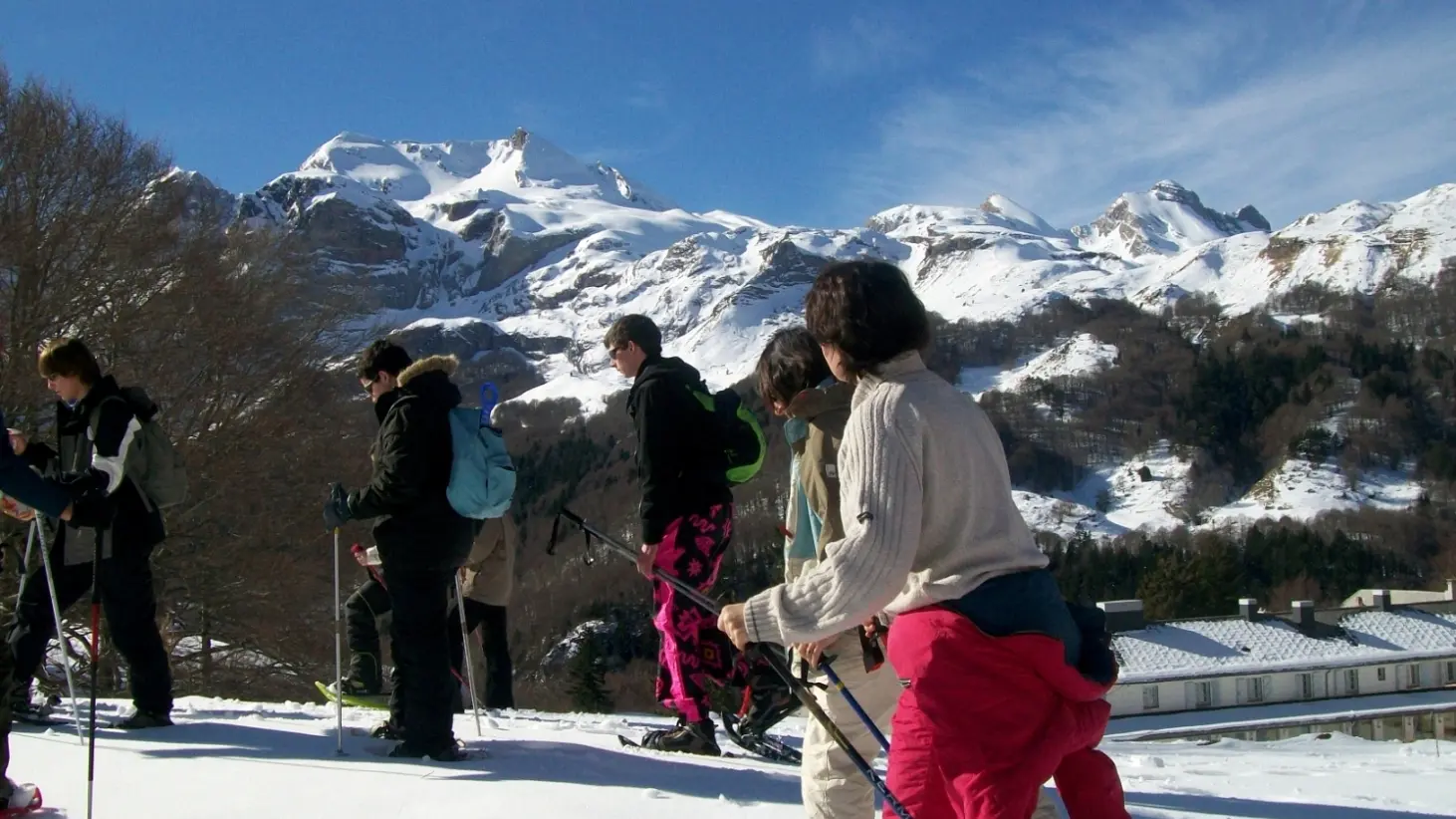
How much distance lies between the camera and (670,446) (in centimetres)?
470

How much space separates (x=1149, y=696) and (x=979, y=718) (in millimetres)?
35645

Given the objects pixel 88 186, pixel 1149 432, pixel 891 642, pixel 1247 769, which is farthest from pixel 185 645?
pixel 1149 432

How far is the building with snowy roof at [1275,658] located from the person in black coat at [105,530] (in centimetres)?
3081

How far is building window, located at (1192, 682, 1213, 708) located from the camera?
115 feet

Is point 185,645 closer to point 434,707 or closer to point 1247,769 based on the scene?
point 434,707

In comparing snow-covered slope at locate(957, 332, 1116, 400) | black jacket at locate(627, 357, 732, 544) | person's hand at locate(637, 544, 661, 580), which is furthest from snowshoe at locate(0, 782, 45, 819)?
snow-covered slope at locate(957, 332, 1116, 400)

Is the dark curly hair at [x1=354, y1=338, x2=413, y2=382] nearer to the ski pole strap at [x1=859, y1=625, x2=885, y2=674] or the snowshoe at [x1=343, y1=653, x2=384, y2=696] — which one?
the snowshoe at [x1=343, y1=653, x2=384, y2=696]

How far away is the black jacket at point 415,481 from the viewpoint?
4441 millimetres

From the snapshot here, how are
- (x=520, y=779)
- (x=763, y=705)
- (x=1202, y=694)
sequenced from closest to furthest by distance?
(x=520, y=779) < (x=763, y=705) < (x=1202, y=694)

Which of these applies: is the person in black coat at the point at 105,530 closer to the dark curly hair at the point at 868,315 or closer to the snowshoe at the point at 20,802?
the snowshoe at the point at 20,802

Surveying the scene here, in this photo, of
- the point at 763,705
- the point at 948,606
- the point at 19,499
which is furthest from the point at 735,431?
the point at 19,499

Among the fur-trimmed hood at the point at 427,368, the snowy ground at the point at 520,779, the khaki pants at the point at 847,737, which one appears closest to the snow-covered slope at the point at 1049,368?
the snowy ground at the point at 520,779

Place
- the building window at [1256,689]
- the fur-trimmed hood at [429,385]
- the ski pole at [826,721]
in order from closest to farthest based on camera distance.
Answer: the ski pole at [826,721] → the fur-trimmed hood at [429,385] → the building window at [1256,689]

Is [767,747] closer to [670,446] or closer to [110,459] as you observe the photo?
[670,446]
